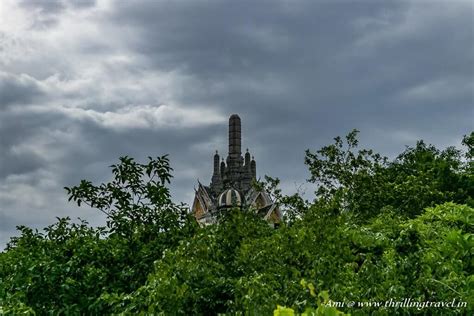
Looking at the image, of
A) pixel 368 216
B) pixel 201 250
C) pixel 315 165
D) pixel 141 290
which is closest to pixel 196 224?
pixel 201 250

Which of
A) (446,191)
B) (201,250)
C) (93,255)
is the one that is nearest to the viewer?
(201,250)

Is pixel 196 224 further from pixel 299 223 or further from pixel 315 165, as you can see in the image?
pixel 315 165

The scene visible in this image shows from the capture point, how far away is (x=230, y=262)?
632 cm

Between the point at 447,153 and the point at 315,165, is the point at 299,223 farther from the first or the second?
the point at 447,153

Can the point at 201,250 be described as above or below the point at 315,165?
below

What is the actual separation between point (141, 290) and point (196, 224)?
2585 millimetres

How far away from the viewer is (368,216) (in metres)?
16.5

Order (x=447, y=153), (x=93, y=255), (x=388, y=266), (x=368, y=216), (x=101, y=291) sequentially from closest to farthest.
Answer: (x=388, y=266)
(x=101, y=291)
(x=93, y=255)
(x=368, y=216)
(x=447, y=153)

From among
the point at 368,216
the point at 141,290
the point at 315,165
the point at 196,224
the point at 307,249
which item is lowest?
the point at 141,290

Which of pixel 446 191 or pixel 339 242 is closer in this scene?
pixel 339 242

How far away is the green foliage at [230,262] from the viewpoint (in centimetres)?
437

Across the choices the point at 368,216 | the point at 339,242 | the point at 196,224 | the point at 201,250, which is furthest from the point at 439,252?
the point at 368,216

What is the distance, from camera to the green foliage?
437 centimetres

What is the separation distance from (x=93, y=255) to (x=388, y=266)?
4.00 m
